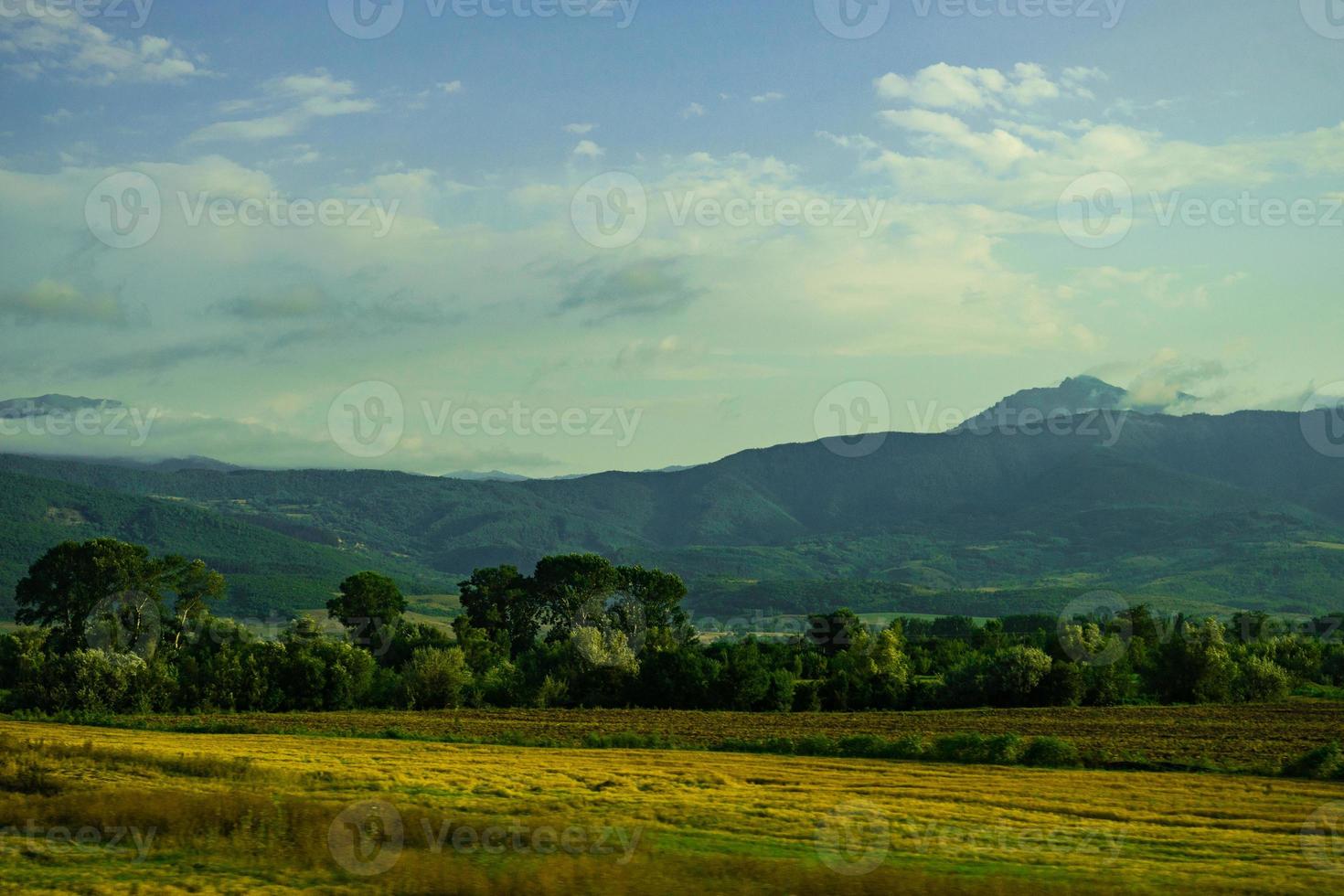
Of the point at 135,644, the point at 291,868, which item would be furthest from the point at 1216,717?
the point at 135,644

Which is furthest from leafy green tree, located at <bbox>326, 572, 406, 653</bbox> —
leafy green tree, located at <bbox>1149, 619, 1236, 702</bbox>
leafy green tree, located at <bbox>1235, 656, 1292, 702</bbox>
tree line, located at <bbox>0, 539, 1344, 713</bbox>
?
leafy green tree, located at <bbox>1235, 656, 1292, 702</bbox>

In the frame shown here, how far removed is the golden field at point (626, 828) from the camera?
65.0 feet

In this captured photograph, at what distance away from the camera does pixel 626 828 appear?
2672 cm

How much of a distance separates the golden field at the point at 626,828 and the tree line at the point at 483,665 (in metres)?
36.2

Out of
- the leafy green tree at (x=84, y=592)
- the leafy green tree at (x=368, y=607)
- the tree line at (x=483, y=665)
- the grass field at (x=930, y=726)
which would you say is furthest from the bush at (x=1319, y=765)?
the leafy green tree at (x=84, y=592)

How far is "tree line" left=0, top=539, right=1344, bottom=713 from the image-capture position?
79438 millimetres

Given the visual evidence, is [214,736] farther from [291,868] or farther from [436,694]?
[291,868]

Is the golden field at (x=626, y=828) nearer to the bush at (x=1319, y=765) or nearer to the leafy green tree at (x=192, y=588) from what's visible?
the bush at (x=1319, y=765)

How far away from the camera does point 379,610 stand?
110125 millimetres

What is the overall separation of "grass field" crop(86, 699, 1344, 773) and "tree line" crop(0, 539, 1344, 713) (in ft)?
13.6

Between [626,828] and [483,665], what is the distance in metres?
73.0

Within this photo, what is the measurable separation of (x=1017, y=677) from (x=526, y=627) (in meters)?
50.8

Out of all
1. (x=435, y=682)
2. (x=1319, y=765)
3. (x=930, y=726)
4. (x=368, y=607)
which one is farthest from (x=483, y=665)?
(x=1319, y=765)

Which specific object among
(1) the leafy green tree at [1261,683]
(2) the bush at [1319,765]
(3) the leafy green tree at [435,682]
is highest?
(2) the bush at [1319,765]
